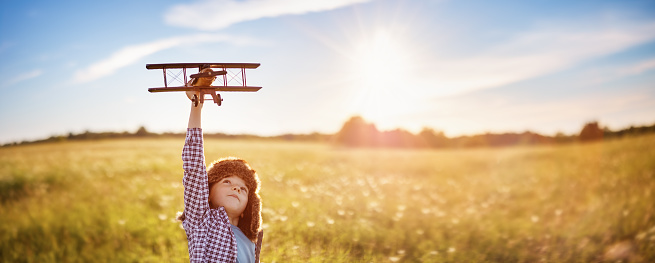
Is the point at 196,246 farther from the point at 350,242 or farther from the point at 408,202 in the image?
the point at 408,202

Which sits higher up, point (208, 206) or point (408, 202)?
point (208, 206)

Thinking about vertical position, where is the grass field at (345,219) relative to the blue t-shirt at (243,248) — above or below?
below

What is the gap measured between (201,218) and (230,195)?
0.26 m

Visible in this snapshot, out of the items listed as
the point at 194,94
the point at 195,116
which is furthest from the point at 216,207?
the point at 194,94

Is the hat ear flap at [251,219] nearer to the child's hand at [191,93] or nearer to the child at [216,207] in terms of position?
the child at [216,207]

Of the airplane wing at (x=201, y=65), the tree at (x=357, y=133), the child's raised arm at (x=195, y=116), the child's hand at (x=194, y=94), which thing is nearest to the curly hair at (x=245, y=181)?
the child's raised arm at (x=195, y=116)

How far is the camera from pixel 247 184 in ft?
11.5

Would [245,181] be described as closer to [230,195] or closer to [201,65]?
[230,195]

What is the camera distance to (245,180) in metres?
3.47

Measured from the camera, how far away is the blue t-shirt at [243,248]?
128 inches

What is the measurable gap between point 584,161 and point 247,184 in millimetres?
16517

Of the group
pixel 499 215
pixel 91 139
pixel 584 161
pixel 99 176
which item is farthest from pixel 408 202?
pixel 91 139

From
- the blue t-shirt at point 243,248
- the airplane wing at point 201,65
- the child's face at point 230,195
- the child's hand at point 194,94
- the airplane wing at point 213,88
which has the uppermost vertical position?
the airplane wing at point 201,65

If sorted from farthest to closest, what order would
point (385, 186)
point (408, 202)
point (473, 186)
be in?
1. point (473, 186)
2. point (385, 186)
3. point (408, 202)
